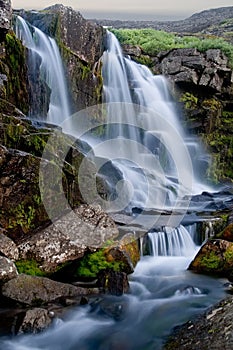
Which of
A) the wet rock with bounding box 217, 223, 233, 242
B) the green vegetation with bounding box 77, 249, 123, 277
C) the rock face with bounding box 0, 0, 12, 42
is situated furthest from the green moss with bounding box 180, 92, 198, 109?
the green vegetation with bounding box 77, 249, 123, 277

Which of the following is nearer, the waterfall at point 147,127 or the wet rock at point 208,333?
the wet rock at point 208,333

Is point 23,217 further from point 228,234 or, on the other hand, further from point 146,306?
point 228,234

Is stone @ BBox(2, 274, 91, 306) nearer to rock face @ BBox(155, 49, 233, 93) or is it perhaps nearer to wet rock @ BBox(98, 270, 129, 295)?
wet rock @ BBox(98, 270, 129, 295)

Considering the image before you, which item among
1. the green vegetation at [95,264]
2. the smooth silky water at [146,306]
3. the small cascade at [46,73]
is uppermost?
the small cascade at [46,73]

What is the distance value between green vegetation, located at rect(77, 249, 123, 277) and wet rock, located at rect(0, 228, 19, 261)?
53.9 inches

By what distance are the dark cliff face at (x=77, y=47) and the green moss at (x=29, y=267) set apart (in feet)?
33.7

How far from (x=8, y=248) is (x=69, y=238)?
1286 millimetres

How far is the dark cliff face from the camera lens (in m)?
17.9

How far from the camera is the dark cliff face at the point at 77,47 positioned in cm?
1792

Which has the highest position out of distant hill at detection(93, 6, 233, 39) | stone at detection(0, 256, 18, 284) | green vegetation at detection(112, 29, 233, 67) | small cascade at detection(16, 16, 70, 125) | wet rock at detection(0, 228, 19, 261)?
distant hill at detection(93, 6, 233, 39)

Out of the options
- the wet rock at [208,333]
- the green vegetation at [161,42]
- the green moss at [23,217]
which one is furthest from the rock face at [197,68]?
the wet rock at [208,333]

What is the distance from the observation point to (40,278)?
8.35m

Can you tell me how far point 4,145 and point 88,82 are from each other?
939cm

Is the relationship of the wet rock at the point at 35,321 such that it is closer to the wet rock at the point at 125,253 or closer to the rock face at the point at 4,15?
the wet rock at the point at 125,253
